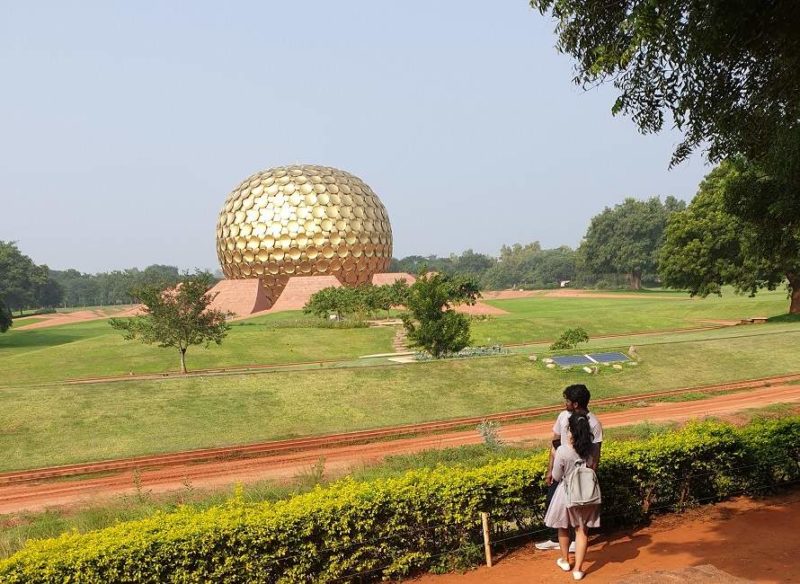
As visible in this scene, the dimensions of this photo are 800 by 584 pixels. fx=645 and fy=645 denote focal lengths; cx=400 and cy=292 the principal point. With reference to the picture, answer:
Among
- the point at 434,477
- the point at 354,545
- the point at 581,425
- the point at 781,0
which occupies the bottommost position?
the point at 354,545

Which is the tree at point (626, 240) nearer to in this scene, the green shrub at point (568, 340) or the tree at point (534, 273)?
the tree at point (534, 273)

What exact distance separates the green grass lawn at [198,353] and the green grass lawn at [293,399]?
11437 mm

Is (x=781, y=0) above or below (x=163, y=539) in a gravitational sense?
above

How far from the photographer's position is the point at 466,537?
809cm

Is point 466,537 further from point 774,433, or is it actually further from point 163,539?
point 774,433

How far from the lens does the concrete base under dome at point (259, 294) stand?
54188 mm

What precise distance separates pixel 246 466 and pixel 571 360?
12483 millimetres

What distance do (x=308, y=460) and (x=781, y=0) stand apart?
12.5 m

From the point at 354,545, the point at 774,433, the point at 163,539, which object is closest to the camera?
the point at 163,539

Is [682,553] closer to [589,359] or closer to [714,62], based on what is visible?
[714,62]

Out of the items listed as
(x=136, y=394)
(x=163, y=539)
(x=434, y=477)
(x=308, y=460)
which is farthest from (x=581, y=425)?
(x=136, y=394)

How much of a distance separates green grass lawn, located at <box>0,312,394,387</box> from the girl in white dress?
2583 centimetres

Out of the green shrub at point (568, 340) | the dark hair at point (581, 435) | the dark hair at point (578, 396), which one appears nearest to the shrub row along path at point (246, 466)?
the dark hair at point (581, 435)

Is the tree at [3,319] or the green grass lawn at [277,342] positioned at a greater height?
the tree at [3,319]
